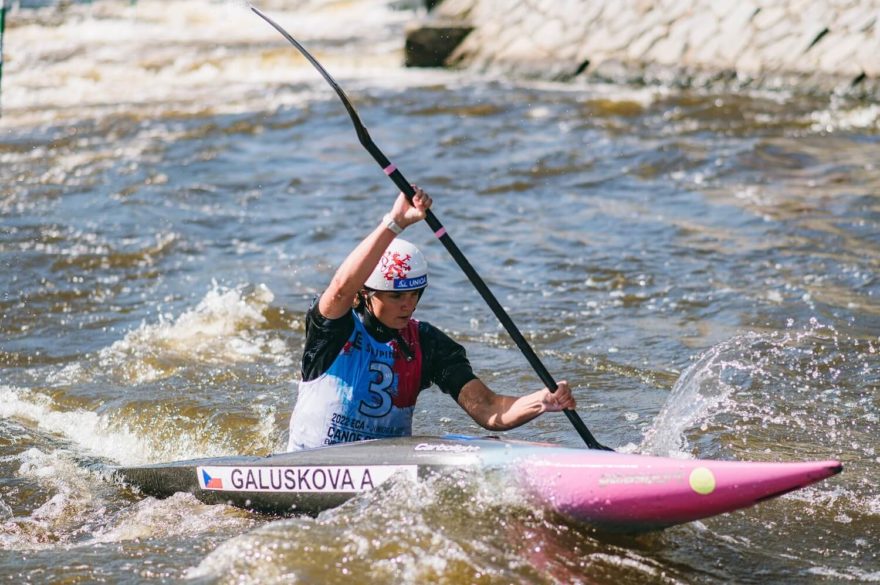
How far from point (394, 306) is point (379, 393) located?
428 millimetres

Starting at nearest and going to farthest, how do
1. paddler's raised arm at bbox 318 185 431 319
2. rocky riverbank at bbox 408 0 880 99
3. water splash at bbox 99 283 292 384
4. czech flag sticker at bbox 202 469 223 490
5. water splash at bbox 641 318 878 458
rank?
paddler's raised arm at bbox 318 185 431 319 → czech flag sticker at bbox 202 469 223 490 → water splash at bbox 641 318 878 458 → water splash at bbox 99 283 292 384 → rocky riverbank at bbox 408 0 880 99

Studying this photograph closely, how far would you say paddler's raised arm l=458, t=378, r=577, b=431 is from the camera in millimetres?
4863

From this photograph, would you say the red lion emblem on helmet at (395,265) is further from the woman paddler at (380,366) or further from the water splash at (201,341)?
the water splash at (201,341)

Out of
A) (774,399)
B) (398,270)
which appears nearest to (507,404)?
(398,270)

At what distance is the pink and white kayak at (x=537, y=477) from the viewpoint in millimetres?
4203

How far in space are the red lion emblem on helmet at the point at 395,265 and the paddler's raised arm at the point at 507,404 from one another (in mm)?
660

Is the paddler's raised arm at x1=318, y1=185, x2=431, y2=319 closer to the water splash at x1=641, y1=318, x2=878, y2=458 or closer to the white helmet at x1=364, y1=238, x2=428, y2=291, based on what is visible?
the white helmet at x1=364, y1=238, x2=428, y2=291

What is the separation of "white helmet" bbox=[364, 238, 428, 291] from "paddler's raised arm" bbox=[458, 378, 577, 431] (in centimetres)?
61

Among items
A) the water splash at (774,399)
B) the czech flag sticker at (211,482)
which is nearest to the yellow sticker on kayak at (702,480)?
the water splash at (774,399)

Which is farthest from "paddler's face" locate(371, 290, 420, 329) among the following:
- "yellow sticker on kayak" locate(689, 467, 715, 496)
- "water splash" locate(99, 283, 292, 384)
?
"water splash" locate(99, 283, 292, 384)

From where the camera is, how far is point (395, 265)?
485 centimetres

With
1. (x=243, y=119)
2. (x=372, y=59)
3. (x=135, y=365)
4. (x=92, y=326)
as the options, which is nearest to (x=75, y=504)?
(x=135, y=365)

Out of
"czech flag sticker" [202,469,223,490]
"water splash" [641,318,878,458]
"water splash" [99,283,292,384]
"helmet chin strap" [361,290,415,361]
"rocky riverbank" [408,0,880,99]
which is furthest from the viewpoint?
"rocky riverbank" [408,0,880,99]

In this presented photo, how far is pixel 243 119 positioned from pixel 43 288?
6858 mm
